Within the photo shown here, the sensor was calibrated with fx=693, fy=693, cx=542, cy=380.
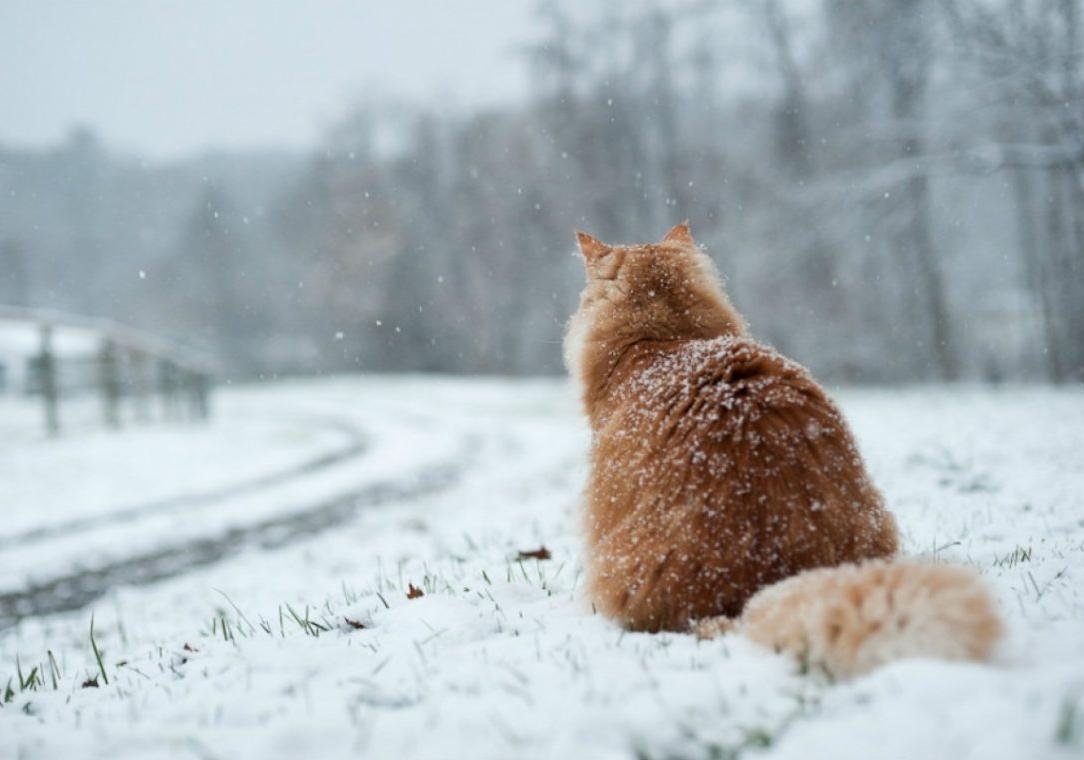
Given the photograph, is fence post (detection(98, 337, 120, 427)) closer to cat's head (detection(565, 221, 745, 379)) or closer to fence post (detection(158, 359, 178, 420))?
fence post (detection(158, 359, 178, 420))

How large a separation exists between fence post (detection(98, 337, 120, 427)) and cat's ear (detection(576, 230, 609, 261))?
15.1 meters

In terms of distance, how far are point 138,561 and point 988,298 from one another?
28.9m

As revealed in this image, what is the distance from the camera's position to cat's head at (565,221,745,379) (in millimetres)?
3510

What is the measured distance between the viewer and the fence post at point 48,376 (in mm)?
13961

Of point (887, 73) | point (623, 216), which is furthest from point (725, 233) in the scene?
point (623, 216)

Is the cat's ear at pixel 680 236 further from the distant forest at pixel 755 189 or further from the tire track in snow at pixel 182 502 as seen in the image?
the tire track in snow at pixel 182 502

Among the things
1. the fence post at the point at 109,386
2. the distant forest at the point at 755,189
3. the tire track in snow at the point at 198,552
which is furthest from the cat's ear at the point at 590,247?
the fence post at the point at 109,386

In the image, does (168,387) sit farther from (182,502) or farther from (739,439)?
(739,439)

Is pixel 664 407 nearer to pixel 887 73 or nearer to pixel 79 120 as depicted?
pixel 887 73

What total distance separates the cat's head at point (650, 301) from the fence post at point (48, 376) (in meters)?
14.2

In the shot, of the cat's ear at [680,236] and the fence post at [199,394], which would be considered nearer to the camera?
the cat's ear at [680,236]

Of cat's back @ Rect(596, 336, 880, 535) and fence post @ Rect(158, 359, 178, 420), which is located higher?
cat's back @ Rect(596, 336, 880, 535)

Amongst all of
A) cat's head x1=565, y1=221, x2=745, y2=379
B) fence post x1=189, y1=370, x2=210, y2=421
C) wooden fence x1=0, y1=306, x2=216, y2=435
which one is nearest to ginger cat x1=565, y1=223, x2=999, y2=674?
cat's head x1=565, y1=221, x2=745, y2=379

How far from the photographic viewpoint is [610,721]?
179 cm
